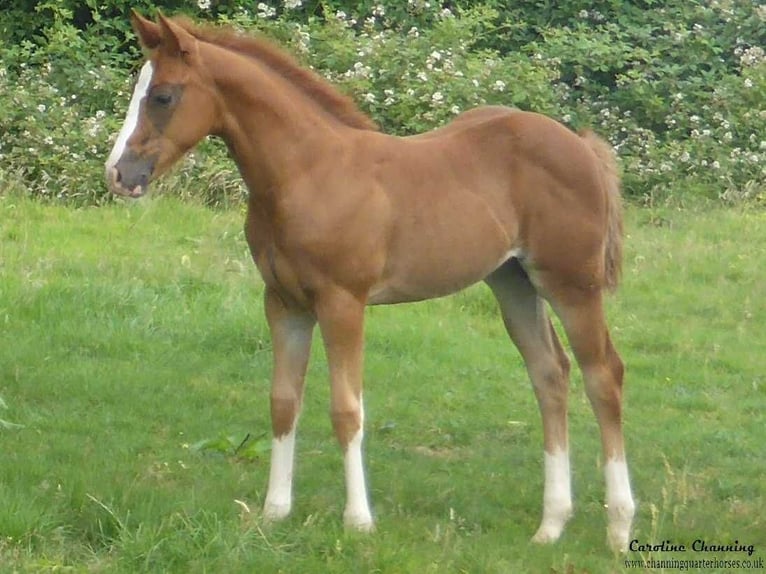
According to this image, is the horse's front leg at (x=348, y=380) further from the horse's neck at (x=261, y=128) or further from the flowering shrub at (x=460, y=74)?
the flowering shrub at (x=460, y=74)

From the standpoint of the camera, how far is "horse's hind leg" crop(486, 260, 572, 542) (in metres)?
5.65

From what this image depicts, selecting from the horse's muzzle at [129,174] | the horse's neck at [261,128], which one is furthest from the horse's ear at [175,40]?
the horse's muzzle at [129,174]

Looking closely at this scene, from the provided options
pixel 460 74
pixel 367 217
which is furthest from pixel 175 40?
pixel 460 74

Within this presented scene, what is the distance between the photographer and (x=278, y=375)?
5.35 meters

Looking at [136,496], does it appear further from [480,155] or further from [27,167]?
[27,167]

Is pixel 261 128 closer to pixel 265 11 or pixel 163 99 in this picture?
pixel 163 99

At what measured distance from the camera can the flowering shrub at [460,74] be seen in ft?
39.2

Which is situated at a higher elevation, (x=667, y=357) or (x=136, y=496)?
(x=136, y=496)

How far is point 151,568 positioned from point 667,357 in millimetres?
4500

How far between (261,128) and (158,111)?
0.42m

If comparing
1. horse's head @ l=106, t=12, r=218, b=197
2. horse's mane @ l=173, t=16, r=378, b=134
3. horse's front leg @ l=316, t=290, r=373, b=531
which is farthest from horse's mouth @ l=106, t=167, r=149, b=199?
horse's front leg @ l=316, t=290, r=373, b=531

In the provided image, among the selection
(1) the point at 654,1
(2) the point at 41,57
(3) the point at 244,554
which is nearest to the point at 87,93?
(2) the point at 41,57

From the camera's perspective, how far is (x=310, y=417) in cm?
692

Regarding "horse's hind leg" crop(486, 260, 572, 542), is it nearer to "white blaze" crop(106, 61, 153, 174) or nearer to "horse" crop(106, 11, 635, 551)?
"horse" crop(106, 11, 635, 551)
